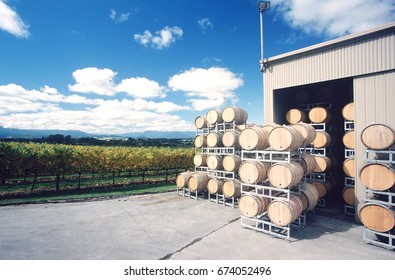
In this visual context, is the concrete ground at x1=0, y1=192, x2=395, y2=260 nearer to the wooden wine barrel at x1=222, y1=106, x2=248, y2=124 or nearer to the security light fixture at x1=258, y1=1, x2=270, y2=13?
the wooden wine barrel at x1=222, y1=106, x2=248, y2=124

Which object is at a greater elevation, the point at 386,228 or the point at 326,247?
the point at 386,228

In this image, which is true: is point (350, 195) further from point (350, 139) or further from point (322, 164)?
point (350, 139)

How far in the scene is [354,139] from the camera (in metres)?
9.29

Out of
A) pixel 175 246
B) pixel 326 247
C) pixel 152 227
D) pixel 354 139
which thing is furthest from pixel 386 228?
pixel 152 227

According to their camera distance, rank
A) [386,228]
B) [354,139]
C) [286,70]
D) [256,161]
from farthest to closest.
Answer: [286,70]
[354,139]
[256,161]
[386,228]

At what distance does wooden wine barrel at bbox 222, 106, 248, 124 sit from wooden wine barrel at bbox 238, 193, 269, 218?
4.54 m

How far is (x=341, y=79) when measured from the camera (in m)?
10.4

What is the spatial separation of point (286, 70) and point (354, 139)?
4.19 metres

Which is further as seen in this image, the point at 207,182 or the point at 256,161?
the point at 207,182

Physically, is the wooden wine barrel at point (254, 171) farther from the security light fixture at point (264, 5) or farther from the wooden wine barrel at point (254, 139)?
the security light fixture at point (264, 5)

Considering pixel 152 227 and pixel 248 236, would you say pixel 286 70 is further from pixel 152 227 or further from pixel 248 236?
pixel 152 227

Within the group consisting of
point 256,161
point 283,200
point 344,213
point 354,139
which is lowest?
point 344,213

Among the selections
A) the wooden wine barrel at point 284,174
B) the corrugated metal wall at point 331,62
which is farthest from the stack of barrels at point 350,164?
the wooden wine barrel at point 284,174
